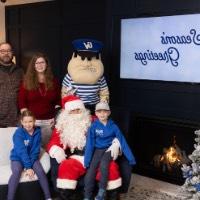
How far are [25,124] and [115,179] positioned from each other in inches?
34.6

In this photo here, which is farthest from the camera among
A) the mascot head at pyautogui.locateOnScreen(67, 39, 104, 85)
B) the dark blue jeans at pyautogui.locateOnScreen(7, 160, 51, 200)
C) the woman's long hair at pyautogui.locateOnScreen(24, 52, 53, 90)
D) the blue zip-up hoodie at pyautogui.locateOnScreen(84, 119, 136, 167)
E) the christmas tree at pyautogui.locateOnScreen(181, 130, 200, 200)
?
the mascot head at pyautogui.locateOnScreen(67, 39, 104, 85)

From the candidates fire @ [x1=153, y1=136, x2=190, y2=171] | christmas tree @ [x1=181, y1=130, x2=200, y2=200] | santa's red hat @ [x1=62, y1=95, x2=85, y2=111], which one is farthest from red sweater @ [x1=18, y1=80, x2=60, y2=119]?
christmas tree @ [x1=181, y1=130, x2=200, y2=200]

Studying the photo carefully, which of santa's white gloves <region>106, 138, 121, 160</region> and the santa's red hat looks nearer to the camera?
santa's white gloves <region>106, 138, 121, 160</region>

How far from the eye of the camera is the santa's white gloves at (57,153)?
128 inches

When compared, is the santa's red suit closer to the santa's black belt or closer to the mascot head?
the santa's black belt

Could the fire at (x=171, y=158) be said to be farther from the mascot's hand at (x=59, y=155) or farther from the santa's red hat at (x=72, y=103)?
the mascot's hand at (x=59, y=155)

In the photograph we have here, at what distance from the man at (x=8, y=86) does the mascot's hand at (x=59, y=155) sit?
71 centimetres

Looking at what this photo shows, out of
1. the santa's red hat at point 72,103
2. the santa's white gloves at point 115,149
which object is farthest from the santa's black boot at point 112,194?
the santa's red hat at point 72,103

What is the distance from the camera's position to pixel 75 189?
10.7 ft

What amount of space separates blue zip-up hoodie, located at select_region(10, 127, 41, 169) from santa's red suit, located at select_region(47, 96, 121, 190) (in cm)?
13

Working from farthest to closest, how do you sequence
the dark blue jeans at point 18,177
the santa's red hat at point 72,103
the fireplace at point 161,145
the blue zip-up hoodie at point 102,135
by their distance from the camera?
the fireplace at point 161,145
the santa's red hat at point 72,103
the blue zip-up hoodie at point 102,135
the dark blue jeans at point 18,177

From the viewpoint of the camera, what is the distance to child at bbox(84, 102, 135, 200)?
10.4 feet

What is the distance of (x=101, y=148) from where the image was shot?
11.0 ft

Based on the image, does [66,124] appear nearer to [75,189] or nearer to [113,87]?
[75,189]
